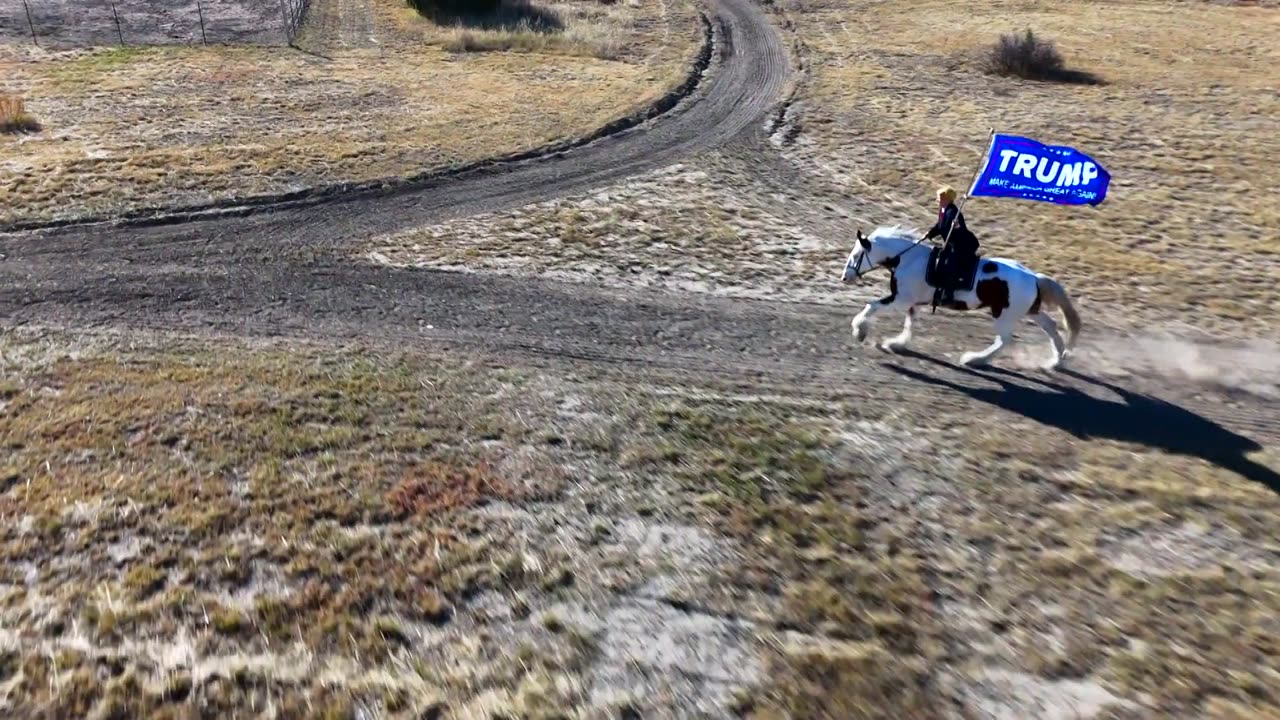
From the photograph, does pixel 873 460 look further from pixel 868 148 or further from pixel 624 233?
pixel 868 148

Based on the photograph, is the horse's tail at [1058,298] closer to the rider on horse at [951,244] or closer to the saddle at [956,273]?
the saddle at [956,273]

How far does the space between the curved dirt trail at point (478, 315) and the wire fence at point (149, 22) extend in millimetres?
21868

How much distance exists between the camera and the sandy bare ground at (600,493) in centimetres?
806

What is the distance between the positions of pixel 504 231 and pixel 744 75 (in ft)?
60.4

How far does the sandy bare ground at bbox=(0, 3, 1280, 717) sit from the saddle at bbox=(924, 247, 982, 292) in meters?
1.50

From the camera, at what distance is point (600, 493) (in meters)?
10.8

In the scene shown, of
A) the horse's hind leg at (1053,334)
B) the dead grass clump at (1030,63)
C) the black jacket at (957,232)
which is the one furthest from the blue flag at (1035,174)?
the dead grass clump at (1030,63)

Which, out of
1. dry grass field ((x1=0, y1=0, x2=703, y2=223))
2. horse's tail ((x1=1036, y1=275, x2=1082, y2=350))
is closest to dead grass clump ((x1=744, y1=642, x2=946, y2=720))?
horse's tail ((x1=1036, y1=275, x2=1082, y2=350))

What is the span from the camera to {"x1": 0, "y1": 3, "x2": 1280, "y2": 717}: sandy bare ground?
8062mm

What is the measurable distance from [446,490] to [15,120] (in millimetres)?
22687

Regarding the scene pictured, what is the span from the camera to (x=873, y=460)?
459 inches

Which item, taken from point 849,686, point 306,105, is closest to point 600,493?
point 849,686

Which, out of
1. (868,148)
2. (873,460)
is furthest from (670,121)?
(873,460)

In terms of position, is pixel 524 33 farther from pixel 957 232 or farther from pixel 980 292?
pixel 980 292
